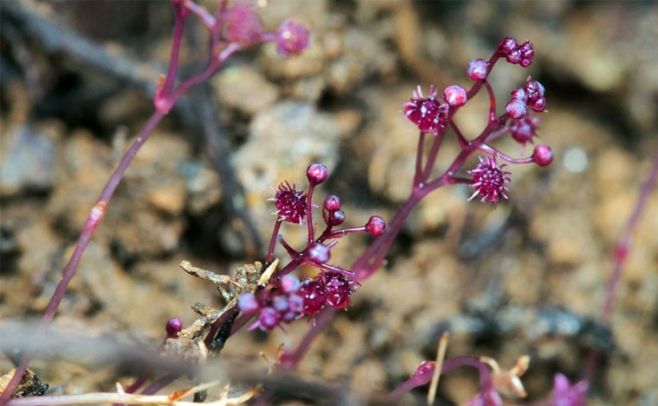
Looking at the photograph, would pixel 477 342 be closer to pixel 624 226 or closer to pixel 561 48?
pixel 624 226

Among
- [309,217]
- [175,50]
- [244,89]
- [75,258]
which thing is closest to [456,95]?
[309,217]

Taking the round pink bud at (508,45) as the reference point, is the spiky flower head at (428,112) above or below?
below

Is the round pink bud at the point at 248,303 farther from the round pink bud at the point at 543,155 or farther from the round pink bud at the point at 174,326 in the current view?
the round pink bud at the point at 543,155

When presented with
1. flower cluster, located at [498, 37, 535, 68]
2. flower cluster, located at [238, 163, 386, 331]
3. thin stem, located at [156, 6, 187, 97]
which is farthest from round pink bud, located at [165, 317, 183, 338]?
flower cluster, located at [498, 37, 535, 68]

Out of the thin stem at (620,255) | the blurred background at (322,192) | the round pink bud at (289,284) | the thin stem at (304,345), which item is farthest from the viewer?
the thin stem at (620,255)

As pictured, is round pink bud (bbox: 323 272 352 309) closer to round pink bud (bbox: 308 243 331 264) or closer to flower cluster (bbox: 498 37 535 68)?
round pink bud (bbox: 308 243 331 264)

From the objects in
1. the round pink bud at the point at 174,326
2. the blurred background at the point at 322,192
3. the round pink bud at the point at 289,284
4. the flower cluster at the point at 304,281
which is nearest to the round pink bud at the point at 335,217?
the flower cluster at the point at 304,281

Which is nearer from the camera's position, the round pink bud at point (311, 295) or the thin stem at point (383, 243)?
the round pink bud at point (311, 295)

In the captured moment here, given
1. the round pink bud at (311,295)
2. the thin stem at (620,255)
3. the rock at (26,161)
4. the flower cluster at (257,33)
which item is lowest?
the round pink bud at (311,295)
